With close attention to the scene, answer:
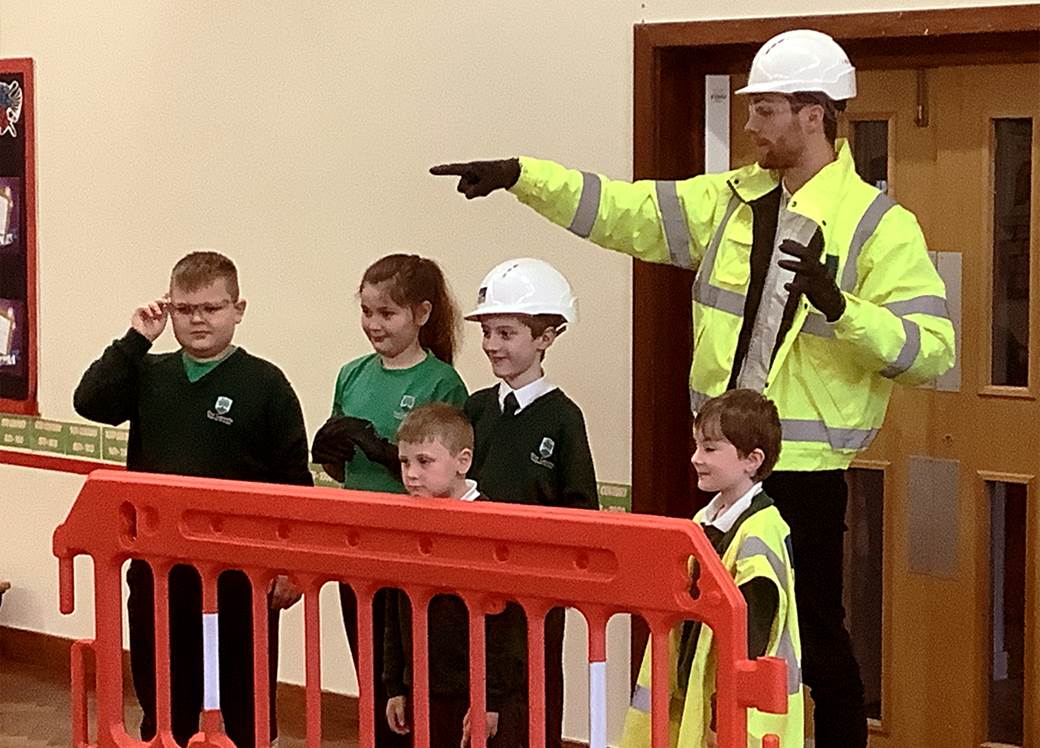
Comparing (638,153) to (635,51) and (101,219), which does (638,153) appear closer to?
(635,51)

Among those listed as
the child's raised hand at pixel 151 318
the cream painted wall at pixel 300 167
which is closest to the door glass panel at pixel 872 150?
the cream painted wall at pixel 300 167

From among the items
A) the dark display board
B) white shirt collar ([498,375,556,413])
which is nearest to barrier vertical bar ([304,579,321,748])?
white shirt collar ([498,375,556,413])

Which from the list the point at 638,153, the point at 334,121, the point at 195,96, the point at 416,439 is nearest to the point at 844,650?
the point at 416,439

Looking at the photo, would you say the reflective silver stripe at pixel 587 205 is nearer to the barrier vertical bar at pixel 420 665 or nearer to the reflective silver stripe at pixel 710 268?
the reflective silver stripe at pixel 710 268

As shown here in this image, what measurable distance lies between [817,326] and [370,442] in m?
0.85

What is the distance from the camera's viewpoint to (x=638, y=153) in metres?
4.08

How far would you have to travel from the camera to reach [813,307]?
314 cm

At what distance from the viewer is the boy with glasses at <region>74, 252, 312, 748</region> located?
348 cm

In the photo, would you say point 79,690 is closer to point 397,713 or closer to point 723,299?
point 397,713

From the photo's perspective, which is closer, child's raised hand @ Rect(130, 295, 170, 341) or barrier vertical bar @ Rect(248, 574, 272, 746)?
barrier vertical bar @ Rect(248, 574, 272, 746)

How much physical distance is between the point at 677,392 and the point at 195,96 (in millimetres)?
1612

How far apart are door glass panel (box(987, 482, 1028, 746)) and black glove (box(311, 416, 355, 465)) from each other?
145cm

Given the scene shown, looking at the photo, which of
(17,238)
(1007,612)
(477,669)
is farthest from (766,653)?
(17,238)

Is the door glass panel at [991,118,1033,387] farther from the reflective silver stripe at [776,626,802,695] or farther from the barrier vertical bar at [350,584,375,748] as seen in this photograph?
the barrier vertical bar at [350,584,375,748]
